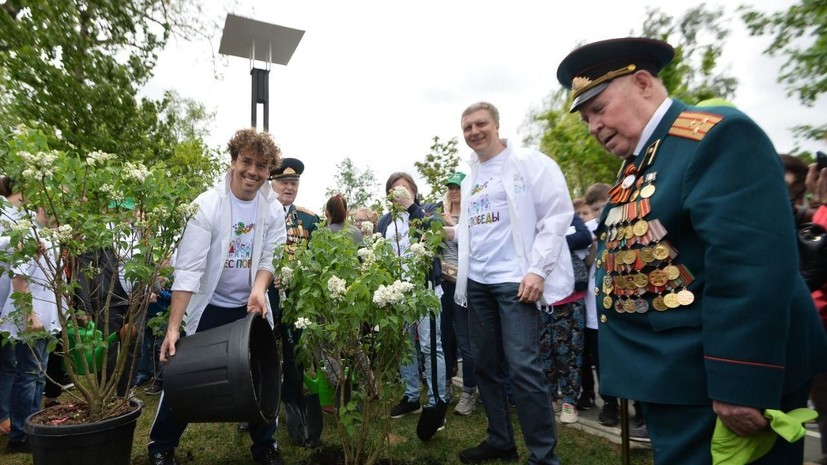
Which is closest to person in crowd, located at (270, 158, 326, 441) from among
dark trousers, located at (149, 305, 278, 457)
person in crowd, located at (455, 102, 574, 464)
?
dark trousers, located at (149, 305, 278, 457)

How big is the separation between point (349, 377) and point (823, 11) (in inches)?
278

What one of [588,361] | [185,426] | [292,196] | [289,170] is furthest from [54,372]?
[588,361]

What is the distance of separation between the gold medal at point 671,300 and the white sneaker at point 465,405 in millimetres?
3140

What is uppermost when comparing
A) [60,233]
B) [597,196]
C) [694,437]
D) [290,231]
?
[597,196]

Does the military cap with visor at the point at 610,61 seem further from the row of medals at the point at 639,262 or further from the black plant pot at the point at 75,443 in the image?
the black plant pot at the point at 75,443

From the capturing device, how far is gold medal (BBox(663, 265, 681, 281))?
53.7 inches

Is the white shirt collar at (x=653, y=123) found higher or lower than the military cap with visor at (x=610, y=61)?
lower

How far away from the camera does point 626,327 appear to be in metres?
1.54

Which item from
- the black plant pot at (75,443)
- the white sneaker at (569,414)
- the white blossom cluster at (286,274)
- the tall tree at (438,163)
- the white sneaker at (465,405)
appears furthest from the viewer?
the tall tree at (438,163)

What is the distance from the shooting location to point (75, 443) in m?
A: 2.51

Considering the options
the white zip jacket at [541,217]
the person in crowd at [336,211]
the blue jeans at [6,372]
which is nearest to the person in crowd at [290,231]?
the person in crowd at [336,211]

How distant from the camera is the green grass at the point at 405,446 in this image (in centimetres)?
316

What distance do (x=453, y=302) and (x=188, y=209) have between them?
105 inches

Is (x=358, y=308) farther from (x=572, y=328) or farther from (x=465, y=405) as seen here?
(x=572, y=328)
